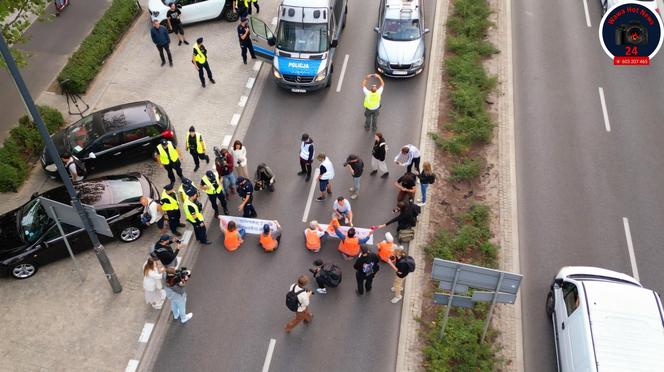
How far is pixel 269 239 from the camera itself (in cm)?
1391

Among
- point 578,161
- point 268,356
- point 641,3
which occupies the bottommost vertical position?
point 268,356

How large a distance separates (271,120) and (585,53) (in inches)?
441

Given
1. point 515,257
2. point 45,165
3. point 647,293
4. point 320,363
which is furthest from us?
point 45,165

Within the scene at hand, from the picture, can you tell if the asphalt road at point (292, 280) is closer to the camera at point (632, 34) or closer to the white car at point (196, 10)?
the white car at point (196, 10)

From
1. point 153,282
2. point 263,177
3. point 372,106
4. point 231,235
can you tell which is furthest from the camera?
point 372,106

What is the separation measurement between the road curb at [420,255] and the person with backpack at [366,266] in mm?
1171

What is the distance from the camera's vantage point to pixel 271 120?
1767cm

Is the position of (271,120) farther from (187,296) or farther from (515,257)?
(515,257)

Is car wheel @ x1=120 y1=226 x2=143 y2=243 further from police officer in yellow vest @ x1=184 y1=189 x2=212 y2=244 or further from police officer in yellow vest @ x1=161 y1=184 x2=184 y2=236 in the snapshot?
police officer in yellow vest @ x1=184 y1=189 x2=212 y2=244

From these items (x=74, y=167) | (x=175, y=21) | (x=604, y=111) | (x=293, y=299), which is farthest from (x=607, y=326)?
(x=175, y=21)

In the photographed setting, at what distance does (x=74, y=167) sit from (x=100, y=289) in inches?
136

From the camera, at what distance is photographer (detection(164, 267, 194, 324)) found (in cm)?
1184

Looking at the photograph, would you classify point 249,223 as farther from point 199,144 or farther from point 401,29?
point 401,29

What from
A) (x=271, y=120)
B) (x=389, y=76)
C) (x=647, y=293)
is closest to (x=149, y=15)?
(x=271, y=120)
